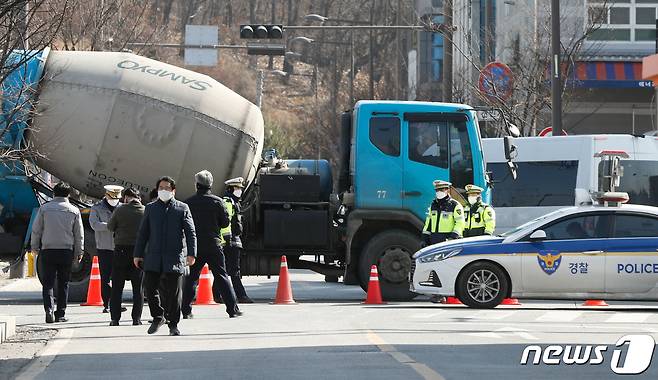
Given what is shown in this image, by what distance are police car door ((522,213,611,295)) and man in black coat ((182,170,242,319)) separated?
14.2 feet

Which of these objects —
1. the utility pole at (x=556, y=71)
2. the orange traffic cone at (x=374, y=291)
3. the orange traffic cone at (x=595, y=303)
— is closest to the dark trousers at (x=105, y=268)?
the orange traffic cone at (x=374, y=291)

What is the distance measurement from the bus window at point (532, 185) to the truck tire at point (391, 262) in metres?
5.18

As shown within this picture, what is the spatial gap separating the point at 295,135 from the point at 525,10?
39.5 m

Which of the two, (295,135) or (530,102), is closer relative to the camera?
(530,102)

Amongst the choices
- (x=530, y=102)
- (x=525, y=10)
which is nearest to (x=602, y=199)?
(x=530, y=102)

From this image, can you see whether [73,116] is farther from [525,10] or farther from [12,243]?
[525,10]

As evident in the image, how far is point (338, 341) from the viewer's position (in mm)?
15969

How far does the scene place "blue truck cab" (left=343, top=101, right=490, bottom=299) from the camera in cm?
2331

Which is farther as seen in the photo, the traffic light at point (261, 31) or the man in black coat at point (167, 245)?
the traffic light at point (261, 31)

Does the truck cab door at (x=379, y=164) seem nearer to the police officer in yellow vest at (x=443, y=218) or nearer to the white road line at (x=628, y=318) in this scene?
the police officer in yellow vest at (x=443, y=218)

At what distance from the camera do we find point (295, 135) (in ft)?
289

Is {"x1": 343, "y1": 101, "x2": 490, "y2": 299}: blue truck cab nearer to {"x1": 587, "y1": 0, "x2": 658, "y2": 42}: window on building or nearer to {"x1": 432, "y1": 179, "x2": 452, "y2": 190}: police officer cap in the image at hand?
{"x1": 432, "y1": 179, "x2": 452, "y2": 190}: police officer cap

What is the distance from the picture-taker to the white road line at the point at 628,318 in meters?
19.0

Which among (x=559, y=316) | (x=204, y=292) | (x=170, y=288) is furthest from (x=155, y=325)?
(x=559, y=316)
